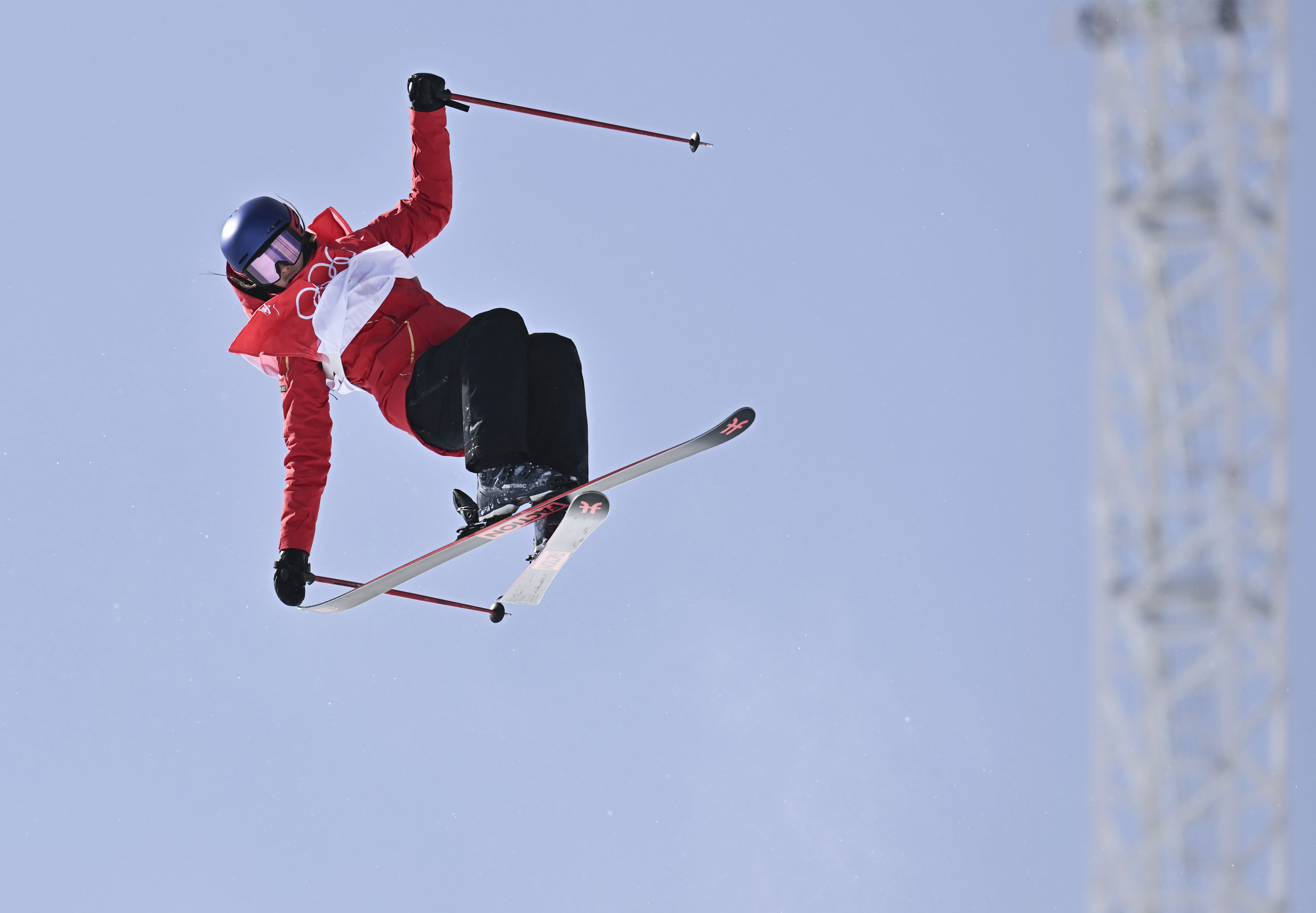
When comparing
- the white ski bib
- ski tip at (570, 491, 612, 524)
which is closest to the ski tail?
ski tip at (570, 491, 612, 524)

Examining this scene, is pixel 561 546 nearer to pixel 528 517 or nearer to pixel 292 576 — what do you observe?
pixel 528 517

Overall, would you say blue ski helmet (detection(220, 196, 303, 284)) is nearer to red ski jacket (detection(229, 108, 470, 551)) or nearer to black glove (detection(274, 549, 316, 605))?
red ski jacket (detection(229, 108, 470, 551))

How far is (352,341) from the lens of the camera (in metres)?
6.01

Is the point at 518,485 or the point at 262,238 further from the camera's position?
the point at 262,238

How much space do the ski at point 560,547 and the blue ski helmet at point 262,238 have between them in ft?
5.17

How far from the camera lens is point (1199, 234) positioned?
28.8 feet

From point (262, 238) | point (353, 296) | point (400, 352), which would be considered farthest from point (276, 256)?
point (400, 352)

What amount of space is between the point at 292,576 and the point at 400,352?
39.0 inches

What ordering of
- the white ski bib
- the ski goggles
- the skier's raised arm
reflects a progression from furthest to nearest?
the skier's raised arm < the ski goggles < the white ski bib

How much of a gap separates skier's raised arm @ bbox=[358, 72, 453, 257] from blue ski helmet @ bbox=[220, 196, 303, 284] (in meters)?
0.35

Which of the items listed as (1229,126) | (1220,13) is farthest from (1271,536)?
(1220,13)

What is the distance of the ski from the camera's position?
5.45m

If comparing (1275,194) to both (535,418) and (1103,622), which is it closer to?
(1103,622)

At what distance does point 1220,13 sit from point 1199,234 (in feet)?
4.09
